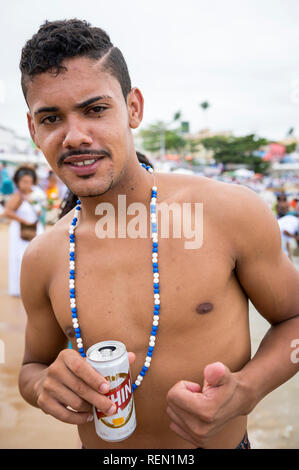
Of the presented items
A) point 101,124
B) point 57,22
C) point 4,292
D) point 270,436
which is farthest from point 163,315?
point 4,292

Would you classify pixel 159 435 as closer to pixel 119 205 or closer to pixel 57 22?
pixel 119 205

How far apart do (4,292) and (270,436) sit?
4953mm

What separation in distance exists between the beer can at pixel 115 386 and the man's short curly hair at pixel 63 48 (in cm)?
97

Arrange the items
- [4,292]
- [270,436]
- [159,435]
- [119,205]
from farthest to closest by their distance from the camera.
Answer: [4,292]
[270,436]
[119,205]
[159,435]

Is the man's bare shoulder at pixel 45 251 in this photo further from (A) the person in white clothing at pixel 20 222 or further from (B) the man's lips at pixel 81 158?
(A) the person in white clothing at pixel 20 222

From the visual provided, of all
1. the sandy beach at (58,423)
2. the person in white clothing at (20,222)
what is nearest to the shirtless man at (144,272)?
the sandy beach at (58,423)

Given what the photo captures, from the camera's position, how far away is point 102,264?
1.42 metres

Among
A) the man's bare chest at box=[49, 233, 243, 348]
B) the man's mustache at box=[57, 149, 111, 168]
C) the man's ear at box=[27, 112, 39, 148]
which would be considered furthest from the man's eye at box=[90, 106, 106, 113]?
the man's bare chest at box=[49, 233, 243, 348]

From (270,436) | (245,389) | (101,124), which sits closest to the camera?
(245,389)

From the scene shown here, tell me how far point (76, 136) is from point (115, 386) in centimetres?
83

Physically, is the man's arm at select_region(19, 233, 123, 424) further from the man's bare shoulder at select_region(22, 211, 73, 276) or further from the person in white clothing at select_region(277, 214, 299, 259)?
the person in white clothing at select_region(277, 214, 299, 259)

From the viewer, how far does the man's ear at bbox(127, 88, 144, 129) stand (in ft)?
4.76

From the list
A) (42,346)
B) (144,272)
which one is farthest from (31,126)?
(42,346)

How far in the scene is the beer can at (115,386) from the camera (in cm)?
101
